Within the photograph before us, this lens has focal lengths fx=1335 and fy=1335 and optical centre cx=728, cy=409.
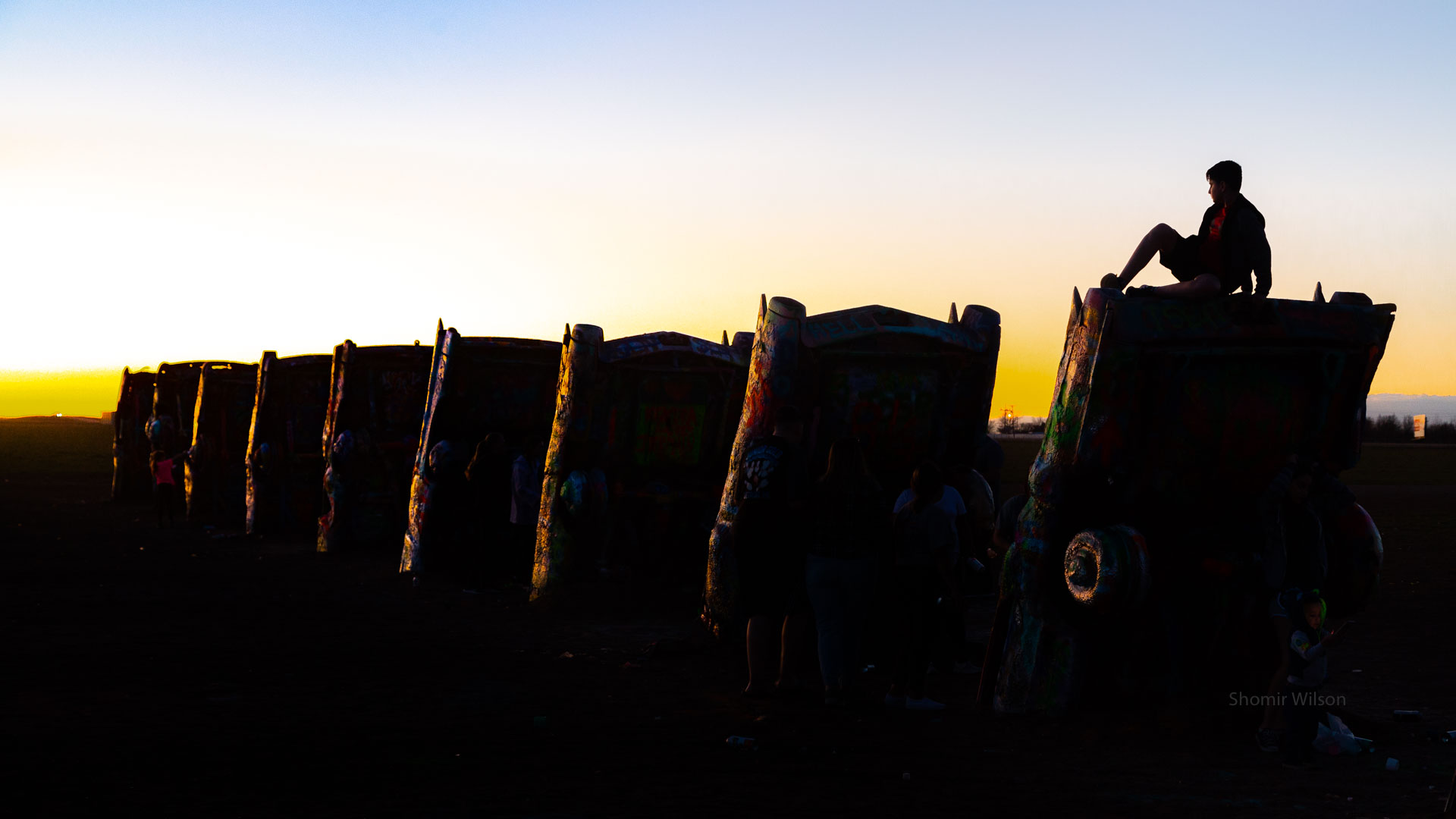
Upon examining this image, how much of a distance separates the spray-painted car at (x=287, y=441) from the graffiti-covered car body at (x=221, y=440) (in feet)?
8.45

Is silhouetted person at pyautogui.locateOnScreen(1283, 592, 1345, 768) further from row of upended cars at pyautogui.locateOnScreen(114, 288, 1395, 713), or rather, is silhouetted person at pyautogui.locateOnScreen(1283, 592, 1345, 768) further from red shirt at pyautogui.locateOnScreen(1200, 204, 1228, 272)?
red shirt at pyautogui.locateOnScreen(1200, 204, 1228, 272)

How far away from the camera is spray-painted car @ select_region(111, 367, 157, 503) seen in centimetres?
3102

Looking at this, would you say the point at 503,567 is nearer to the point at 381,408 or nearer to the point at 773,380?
the point at 381,408

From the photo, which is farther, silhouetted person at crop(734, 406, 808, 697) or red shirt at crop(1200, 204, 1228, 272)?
silhouetted person at crop(734, 406, 808, 697)

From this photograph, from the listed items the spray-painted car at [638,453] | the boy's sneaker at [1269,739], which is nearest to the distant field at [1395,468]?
the spray-painted car at [638,453]

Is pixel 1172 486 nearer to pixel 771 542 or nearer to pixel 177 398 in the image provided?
pixel 771 542

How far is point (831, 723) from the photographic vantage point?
26.5 feet

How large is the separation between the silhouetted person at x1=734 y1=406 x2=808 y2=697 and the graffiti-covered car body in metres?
17.8

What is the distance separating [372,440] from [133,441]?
52.7ft

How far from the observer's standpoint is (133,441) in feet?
103

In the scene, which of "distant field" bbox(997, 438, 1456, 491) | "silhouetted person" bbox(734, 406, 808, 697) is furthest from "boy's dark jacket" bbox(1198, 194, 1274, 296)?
"distant field" bbox(997, 438, 1456, 491)

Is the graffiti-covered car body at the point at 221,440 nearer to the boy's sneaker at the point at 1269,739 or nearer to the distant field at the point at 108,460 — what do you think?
the distant field at the point at 108,460

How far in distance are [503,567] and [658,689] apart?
23.3 feet

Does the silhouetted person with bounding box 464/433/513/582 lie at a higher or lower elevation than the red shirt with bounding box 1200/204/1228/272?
lower
